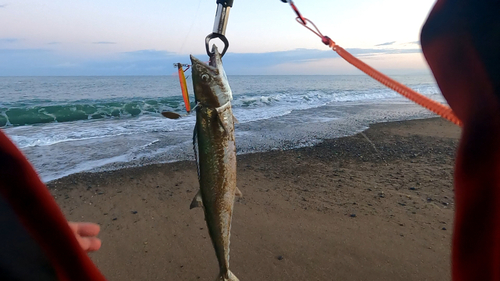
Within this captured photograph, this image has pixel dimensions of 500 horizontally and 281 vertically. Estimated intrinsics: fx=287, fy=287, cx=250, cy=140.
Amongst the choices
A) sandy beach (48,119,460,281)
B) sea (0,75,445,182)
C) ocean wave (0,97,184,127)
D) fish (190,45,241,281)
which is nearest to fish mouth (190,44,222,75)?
fish (190,45,241,281)

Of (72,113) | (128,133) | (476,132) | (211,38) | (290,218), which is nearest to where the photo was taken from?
(476,132)

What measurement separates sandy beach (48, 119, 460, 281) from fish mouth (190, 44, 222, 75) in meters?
3.06

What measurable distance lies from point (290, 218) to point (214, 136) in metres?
4.20

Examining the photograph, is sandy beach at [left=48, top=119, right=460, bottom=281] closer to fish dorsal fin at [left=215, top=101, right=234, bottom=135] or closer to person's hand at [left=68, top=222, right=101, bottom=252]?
person's hand at [left=68, top=222, right=101, bottom=252]

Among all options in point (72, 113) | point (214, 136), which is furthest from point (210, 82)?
point (72, 113)

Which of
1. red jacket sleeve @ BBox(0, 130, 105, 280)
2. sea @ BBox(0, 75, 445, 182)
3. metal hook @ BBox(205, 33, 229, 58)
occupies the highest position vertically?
metal hook @ BBox(205, 33, 229, 58)

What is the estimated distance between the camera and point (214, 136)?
1811mm

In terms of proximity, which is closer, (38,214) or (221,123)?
(38,214)

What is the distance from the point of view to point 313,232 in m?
5.10

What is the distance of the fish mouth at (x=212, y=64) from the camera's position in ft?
5.67

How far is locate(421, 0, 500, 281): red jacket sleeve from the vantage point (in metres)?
0.71

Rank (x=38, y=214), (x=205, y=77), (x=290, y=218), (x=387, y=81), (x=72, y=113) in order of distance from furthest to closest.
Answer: (x=72, y=113), (x=290, y=218), (x=387, y=81), (x=205, y=77), (x=38, y=214)

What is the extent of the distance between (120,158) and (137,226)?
4.69 metres

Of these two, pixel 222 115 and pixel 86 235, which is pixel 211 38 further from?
pixel 86 235
